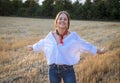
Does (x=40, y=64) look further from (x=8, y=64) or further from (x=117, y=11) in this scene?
(x=117, y=11)

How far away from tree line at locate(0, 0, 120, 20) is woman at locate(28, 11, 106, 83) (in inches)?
2258

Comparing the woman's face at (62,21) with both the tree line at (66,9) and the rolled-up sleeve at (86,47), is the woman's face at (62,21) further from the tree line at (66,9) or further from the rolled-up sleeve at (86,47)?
the tree line at (66,9)

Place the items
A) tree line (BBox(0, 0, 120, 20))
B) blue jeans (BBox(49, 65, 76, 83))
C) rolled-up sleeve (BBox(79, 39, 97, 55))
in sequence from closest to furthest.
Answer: blue jeans (BBox(49, 65, 76, 83))
rolled-up sleeve (BBox(79, 39, 97, 55))
tree line (BBox(0, 0, 120, 20))

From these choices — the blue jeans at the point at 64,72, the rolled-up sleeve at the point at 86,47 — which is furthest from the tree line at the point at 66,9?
the blue jeans at the point at 64,72

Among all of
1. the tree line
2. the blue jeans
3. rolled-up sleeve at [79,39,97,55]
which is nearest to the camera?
the blue jeans

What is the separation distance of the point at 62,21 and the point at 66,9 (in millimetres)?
65860

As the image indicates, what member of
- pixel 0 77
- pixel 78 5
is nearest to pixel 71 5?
pixel 78 5

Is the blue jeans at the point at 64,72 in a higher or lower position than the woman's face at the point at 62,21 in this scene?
lower

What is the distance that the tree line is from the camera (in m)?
63.5

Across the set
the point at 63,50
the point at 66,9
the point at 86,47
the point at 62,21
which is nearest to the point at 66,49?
the point at 63,50

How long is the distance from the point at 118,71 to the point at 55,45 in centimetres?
309

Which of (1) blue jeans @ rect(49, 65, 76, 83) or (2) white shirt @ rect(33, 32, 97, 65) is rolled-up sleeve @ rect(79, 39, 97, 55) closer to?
(2) white shirt @ rect(33, 32, 97, 65)

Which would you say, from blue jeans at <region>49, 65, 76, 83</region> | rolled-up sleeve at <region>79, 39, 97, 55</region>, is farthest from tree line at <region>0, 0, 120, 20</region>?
blue jeans at <region>49, 65, 76, 83</region>

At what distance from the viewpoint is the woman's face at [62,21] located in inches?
178
